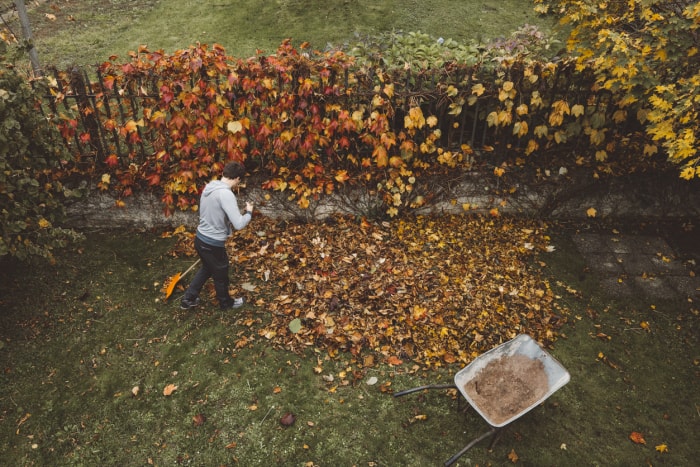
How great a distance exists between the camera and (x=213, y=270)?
15.2ft

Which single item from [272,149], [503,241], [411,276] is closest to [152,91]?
[272,149]

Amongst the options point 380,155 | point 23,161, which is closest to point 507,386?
point 380,155

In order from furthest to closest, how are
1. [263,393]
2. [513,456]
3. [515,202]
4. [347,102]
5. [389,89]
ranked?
[515,202] < [347,102] < [389,89] < [263,393] < [513,456]

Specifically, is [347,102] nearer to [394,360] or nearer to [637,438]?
[394,360]

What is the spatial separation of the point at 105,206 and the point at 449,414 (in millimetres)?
5288

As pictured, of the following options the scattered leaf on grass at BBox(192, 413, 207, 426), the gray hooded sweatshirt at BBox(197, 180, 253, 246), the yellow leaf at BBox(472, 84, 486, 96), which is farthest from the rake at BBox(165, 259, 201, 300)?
the yellow leaf at BBox(472, 84, 486, 96)

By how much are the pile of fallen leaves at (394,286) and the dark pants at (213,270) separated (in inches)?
14.0

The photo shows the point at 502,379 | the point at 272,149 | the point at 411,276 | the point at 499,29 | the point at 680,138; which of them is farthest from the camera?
the point at 499,29

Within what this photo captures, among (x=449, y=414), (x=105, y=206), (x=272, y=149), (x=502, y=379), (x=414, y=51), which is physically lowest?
(x=449, y=414)

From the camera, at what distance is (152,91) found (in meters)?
5.43

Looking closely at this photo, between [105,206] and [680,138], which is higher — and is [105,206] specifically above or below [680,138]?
below

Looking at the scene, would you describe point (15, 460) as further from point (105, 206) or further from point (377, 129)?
point (377, 129)

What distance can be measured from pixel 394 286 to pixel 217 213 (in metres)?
2.27

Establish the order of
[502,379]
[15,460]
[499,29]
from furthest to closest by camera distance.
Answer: [499,29], [502,379], [15,460]
